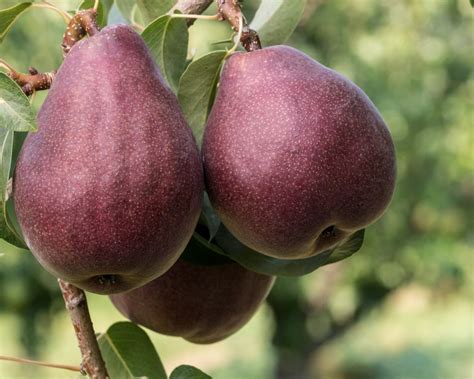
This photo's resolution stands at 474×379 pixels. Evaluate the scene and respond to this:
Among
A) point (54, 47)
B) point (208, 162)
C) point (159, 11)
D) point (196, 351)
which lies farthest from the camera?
point (196, 351)

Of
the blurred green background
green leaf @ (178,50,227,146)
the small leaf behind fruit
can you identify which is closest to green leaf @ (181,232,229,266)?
green leaf @ (178,50,227,146)

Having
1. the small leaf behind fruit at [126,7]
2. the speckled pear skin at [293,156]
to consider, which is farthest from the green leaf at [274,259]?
the small leaf behind fruit at [126,7]

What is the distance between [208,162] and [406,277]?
590 cm

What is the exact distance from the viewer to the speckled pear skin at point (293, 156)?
3.12 ft

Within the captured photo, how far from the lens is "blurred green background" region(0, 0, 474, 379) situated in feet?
17.0

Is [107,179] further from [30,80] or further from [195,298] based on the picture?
[195,298]

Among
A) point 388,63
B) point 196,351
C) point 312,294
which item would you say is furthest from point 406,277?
point 196,351

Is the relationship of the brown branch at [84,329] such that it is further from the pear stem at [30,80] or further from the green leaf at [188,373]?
the pear stem at [30,80]

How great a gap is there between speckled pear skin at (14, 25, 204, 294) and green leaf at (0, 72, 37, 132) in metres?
0.03

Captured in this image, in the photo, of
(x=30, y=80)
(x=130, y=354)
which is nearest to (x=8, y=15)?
(x=30, y=80)

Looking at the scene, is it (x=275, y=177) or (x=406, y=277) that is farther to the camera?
(x=406, y=277)

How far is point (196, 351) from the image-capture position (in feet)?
38.4

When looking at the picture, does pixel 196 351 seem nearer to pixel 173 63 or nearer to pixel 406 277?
pixel 406 277

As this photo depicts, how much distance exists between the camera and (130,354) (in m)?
1.24
